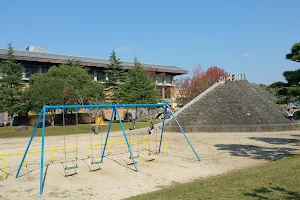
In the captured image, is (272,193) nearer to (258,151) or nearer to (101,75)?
(258,151)

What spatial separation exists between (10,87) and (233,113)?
29.4 meters

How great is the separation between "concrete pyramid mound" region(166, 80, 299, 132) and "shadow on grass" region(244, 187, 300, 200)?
21.5m

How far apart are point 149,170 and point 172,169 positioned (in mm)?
999

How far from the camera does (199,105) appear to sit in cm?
3341

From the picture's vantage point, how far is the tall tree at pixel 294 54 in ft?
47.5

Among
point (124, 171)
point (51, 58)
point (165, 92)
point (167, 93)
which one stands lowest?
point (124, 171)

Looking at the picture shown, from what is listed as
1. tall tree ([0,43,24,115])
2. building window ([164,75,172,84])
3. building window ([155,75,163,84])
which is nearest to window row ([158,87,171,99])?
building window ([155,75,163,84])

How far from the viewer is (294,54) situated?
1488cm

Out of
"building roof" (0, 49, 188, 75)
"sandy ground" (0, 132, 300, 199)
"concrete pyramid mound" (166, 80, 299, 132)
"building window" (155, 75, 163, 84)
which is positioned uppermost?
"building roof" (0, 49, 188, 75)

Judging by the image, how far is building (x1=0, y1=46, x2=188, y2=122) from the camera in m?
46.1

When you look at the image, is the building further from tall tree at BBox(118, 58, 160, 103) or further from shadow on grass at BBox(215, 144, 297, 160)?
shadow on grass at BBox(215, 144, 297, 160)

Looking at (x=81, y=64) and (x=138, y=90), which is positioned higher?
(x=81, y=64)

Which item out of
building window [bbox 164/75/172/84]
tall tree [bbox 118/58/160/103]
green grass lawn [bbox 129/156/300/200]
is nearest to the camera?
green grass lawn [bbox 129/156/300/200]

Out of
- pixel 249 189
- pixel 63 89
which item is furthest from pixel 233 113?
pixel 249 189
